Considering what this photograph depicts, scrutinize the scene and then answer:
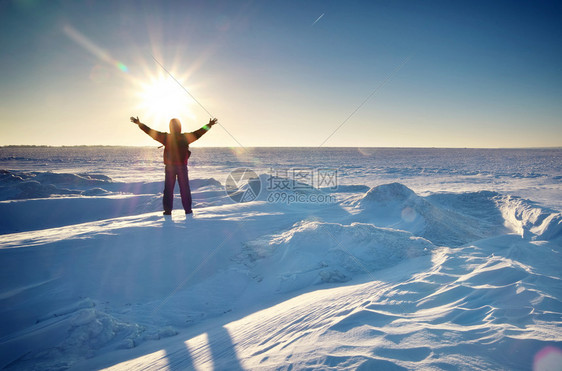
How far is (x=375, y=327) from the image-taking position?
195cm

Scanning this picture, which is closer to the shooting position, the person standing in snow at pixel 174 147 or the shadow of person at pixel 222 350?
the shadow of person at pixel 222 350

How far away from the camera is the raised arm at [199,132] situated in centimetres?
487

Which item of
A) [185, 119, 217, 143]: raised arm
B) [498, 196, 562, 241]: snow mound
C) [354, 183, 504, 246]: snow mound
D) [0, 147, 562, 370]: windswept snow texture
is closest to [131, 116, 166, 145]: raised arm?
[185, 119, 217, 143]: raised arm

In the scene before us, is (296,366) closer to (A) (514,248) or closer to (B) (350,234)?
(B) (350,234)

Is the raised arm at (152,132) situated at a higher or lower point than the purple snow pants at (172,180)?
higher

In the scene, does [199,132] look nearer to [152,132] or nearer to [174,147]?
[174,147]

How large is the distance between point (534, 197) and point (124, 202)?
678 inches

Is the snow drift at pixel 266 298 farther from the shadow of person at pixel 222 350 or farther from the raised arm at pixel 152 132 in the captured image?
the raised arm at pixel 152 132

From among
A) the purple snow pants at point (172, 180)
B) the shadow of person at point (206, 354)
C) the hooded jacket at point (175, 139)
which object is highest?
the hooded jacket at point (175, 139)

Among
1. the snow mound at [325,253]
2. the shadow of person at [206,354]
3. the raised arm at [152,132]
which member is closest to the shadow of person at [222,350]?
the shadow of person at [206,354]

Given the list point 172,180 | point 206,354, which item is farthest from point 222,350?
point 172,180

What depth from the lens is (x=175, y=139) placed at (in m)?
4.91

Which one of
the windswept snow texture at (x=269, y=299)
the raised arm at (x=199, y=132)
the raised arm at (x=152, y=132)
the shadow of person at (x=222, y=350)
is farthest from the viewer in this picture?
the raised arm at (x=199, y=132)

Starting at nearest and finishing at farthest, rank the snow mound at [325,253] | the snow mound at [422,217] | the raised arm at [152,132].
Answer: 1. the snow mound at [325,253]
2. the raised arm at [152,132]
3. the snow mound at [422,217]
